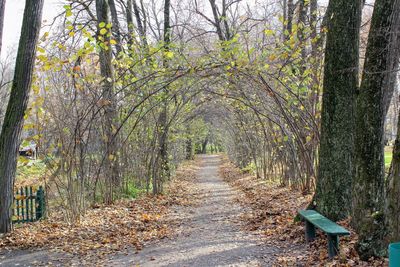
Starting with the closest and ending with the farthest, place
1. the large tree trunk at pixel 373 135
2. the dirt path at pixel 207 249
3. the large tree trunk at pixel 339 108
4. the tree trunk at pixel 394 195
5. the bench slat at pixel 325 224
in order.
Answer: the tree trunk at pixel 394 195, the large tree trunk at pixel 373 135, the bench slat at pixel 325 224, the dirt path at pixel 207 249, the large tree trunk at pixel 339 108

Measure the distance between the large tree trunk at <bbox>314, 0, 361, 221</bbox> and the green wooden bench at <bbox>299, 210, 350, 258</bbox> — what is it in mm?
564

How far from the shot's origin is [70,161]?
312 inches

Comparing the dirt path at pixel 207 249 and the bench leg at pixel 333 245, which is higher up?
the bench leg at pixel 333 245

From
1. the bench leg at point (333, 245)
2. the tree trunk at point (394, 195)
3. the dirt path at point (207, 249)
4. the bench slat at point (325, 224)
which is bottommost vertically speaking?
the dirt path at point (207, 249)

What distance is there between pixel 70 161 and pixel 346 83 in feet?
17.4

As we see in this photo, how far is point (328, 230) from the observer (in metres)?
4.63

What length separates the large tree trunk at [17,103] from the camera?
22.8ft

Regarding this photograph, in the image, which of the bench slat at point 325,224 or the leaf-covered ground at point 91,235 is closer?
the bench slat at point 325,224

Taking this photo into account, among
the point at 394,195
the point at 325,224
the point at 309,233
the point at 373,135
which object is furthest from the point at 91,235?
the point at 394,195

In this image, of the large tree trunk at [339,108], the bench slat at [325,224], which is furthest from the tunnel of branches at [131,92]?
the bench slat at [325,224]

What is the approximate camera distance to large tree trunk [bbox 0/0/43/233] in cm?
695

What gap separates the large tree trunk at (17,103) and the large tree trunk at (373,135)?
5.47 meters

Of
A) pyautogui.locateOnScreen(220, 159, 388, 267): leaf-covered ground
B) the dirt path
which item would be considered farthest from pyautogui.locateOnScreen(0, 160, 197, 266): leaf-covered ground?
pyautogui.locateOnScreen(220, 159, 388, 267): leaf-covered ground

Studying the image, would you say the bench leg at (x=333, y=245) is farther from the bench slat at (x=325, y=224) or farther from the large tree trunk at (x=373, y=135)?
the large tree trunk at (x=373, y=135)
